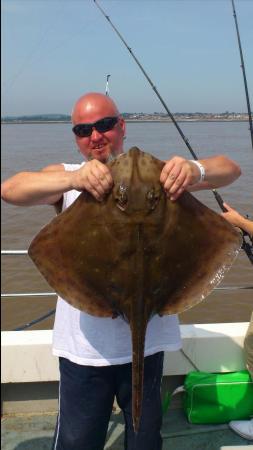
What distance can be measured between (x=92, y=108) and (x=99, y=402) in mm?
1500

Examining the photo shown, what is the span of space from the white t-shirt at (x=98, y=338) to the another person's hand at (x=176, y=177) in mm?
615

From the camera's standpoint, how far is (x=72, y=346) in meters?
2.19

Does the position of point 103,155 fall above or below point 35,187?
above

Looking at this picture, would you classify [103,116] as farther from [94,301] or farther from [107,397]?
[107,397]

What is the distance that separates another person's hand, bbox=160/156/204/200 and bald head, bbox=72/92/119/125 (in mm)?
636

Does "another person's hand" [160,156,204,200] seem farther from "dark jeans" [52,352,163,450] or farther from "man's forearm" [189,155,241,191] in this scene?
"dark jeans" [52,352,163,450]

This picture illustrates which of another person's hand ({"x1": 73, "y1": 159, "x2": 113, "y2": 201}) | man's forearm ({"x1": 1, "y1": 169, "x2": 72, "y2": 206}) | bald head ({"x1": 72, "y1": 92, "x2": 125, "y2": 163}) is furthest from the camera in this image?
bald head ({"x1": 72, "y1": 92, "x2": 125, "y2": 163})

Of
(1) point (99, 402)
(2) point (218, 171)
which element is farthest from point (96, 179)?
(1) point (99, 402)

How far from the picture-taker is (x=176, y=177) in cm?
176

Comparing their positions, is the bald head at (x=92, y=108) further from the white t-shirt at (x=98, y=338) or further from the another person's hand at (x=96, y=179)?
the another person's hand at (x=96, y=179)

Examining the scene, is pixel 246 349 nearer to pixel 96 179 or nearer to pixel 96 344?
pixel 96 344

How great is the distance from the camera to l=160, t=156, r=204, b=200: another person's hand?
1755 millimetres

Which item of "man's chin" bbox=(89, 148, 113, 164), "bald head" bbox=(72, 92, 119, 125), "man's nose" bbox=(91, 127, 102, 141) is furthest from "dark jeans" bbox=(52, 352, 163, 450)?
"bald head" bbox=(72, 92, 119, 125)

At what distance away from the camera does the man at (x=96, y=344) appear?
6.97 feet
